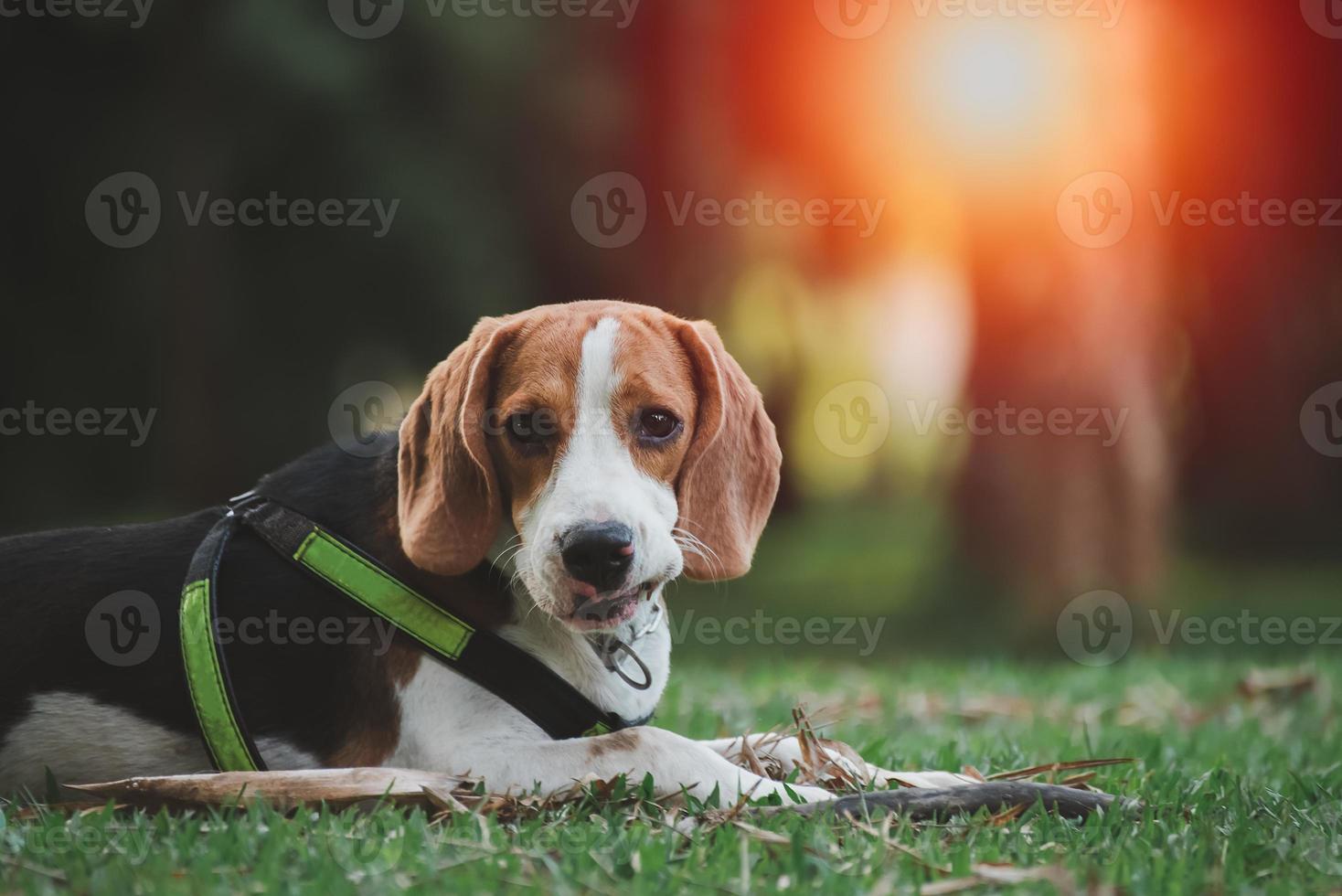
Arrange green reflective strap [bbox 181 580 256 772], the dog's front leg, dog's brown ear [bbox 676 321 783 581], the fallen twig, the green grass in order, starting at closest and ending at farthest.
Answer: the green grass → the fallen twig → the dog's front leg → green reflective strap [bbox 181 580 256 772] → dog's brown ear [bbox 676 321 783 581]

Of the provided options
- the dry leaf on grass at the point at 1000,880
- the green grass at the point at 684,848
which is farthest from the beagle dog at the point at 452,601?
the dry leaf on grass at the point at 1000,880

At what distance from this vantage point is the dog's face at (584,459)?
3566mm

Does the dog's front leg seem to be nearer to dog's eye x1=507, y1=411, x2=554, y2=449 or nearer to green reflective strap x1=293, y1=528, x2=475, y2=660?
green reflective strap x1=293, y1=528, x2=475, y2=660

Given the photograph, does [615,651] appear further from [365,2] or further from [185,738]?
[365,2]

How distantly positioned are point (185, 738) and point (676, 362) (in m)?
1.78

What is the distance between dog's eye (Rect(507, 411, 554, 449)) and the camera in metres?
3.78

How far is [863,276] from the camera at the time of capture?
1681 cm

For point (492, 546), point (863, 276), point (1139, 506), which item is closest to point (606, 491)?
point (492, 546)

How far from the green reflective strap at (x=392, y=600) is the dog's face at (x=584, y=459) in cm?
14

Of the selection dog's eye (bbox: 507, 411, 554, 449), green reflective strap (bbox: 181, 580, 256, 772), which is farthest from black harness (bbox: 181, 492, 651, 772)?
dog's eye (bbox: 507, 411, 554, 449)

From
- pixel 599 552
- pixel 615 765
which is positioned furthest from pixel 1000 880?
pixel 599 552

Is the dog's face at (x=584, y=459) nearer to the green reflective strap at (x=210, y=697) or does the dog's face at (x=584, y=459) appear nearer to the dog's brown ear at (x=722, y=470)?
the dog's brown ear at (x=722, y=470)

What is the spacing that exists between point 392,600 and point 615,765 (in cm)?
79

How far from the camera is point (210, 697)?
367 cm
